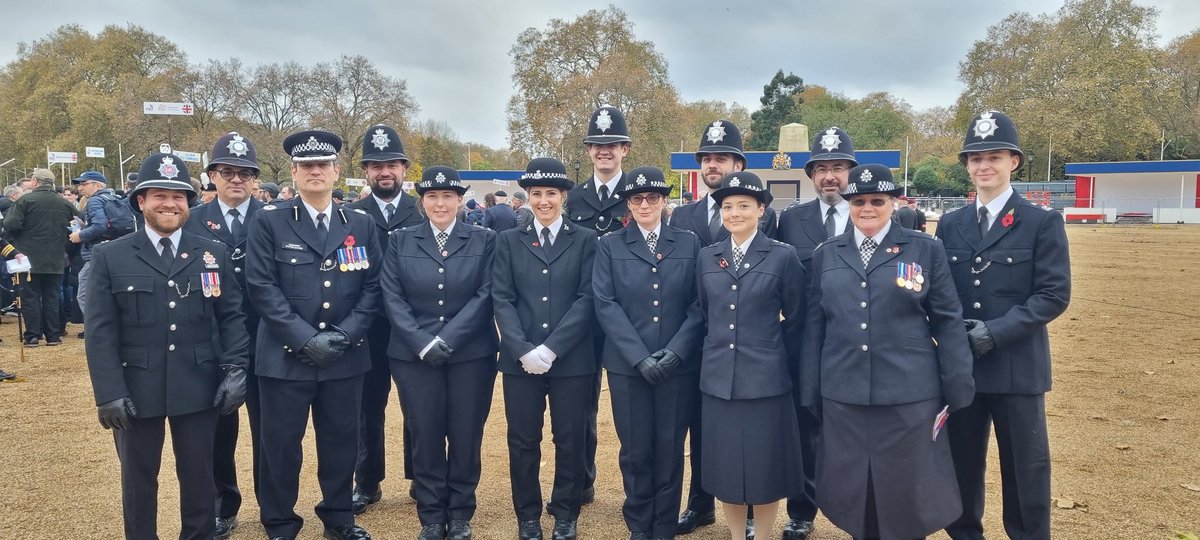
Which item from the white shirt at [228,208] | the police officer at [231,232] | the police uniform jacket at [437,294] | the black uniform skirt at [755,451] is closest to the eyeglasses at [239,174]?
the police officer at [231,232]

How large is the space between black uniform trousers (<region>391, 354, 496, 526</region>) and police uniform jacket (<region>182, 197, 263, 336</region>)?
997mm

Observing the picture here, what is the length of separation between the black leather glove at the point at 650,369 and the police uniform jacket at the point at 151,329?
2.19m

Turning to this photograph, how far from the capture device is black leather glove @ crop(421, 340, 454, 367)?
169 inches

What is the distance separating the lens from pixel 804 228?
16.0 feet

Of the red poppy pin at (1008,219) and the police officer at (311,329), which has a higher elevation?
the red poppy pin at (1008,219)

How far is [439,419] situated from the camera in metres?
4.53

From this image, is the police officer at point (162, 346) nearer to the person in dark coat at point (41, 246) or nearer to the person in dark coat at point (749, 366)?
the person in dark coat at point (749, 366)

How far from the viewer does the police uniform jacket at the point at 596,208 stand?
530 cm

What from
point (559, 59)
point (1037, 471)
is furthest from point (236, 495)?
point (559, 59)

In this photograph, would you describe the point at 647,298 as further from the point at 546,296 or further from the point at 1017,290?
the point at 1017,290

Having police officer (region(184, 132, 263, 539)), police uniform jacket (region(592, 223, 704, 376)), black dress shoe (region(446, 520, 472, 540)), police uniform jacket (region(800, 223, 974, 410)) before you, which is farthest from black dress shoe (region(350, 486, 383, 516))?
police uniform jacket (region(800, 223, 974, 410))

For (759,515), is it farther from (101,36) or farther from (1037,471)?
(101,36)

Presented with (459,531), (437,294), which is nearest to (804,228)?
(437,294)

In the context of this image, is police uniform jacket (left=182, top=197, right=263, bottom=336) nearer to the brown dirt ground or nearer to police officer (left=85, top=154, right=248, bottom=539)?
police officer (left=85, top=154, right=248, bottom=539)
